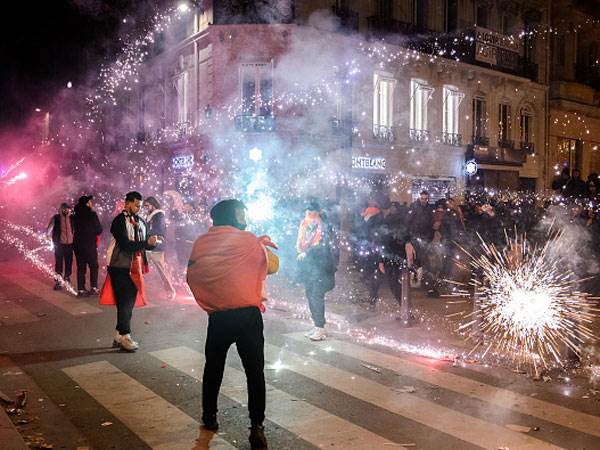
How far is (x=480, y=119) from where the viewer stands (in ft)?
78.9

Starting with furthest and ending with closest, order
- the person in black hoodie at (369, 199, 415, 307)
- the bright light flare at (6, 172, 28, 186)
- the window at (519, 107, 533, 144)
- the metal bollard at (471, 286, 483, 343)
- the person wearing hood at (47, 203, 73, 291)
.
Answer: the bright light flare at (6, 172, 28, 186) < the window at (519, 107, 533, 144) < the person wearing hood at (47, 203, 73, 291) < the person in black hoodie at (369, 199, 415, 307) < the metal bollard at (471, 286, 483, 343)

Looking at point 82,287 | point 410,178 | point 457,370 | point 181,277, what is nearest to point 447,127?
point 410,178

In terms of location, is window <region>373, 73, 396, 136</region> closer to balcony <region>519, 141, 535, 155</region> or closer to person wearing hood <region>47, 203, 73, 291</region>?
balcony <region>519, 141, 535, 155</region>

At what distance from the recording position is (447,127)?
22875mm

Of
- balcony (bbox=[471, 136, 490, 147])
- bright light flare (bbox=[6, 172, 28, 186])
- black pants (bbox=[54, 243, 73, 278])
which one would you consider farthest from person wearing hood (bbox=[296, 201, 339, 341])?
bright light flare (bbox=[6, 172, 28, 186])

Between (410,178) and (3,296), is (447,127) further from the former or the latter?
(3,296)

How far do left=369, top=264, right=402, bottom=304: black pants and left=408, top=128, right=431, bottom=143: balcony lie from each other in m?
13.1

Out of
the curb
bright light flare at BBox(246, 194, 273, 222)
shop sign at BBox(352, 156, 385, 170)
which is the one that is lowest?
the curb

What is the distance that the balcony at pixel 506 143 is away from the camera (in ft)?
80.7

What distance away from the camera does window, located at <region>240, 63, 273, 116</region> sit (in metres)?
19.1

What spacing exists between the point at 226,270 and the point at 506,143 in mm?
22895

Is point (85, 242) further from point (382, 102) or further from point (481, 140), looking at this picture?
point (481, 140)

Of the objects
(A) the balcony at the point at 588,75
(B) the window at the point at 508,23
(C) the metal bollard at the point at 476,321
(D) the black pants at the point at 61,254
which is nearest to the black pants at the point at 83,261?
(D) the black pants at the point at 61,254

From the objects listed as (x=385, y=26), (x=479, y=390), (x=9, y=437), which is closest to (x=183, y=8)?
(x=385, y=26)
